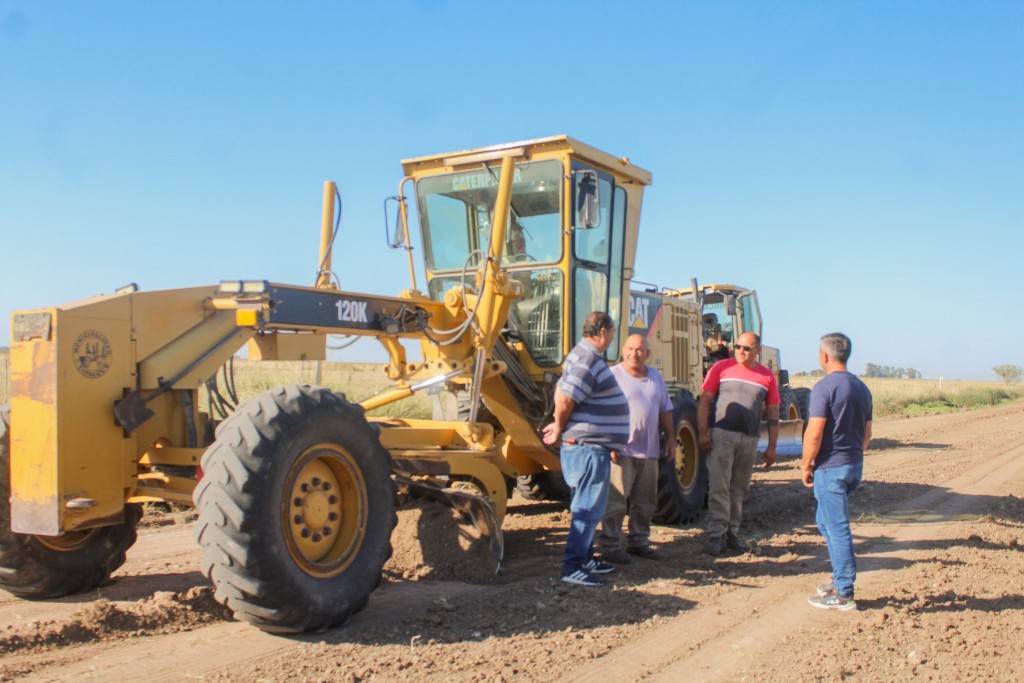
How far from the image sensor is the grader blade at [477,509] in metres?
6.01

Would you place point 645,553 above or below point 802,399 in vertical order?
below

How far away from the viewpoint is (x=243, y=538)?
435 cm

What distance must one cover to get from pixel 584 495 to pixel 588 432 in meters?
0.41

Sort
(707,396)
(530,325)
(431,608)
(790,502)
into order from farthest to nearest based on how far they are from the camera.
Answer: (790,502), (530,325), (707,396), (431,608)

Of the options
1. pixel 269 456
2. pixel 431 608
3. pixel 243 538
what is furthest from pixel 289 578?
pixel 431 608

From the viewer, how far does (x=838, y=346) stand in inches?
221

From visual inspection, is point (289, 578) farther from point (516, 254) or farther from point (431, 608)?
point (516, 254)

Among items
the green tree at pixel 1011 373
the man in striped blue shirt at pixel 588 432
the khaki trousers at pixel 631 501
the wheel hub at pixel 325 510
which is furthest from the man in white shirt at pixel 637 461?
the green tree at pixel 1011 373

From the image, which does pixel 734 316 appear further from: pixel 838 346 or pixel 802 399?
pixel 838 346

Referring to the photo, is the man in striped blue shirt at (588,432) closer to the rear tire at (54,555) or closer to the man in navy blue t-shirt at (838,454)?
the man in navy blue t-shirt at (838,454)

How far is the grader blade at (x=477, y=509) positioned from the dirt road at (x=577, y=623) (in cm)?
22

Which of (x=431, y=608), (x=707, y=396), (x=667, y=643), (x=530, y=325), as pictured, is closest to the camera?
(x=667, y=643)

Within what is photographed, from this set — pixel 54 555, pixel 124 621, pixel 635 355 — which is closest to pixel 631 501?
pixel 635 355

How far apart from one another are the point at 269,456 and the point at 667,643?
2.27 metres
